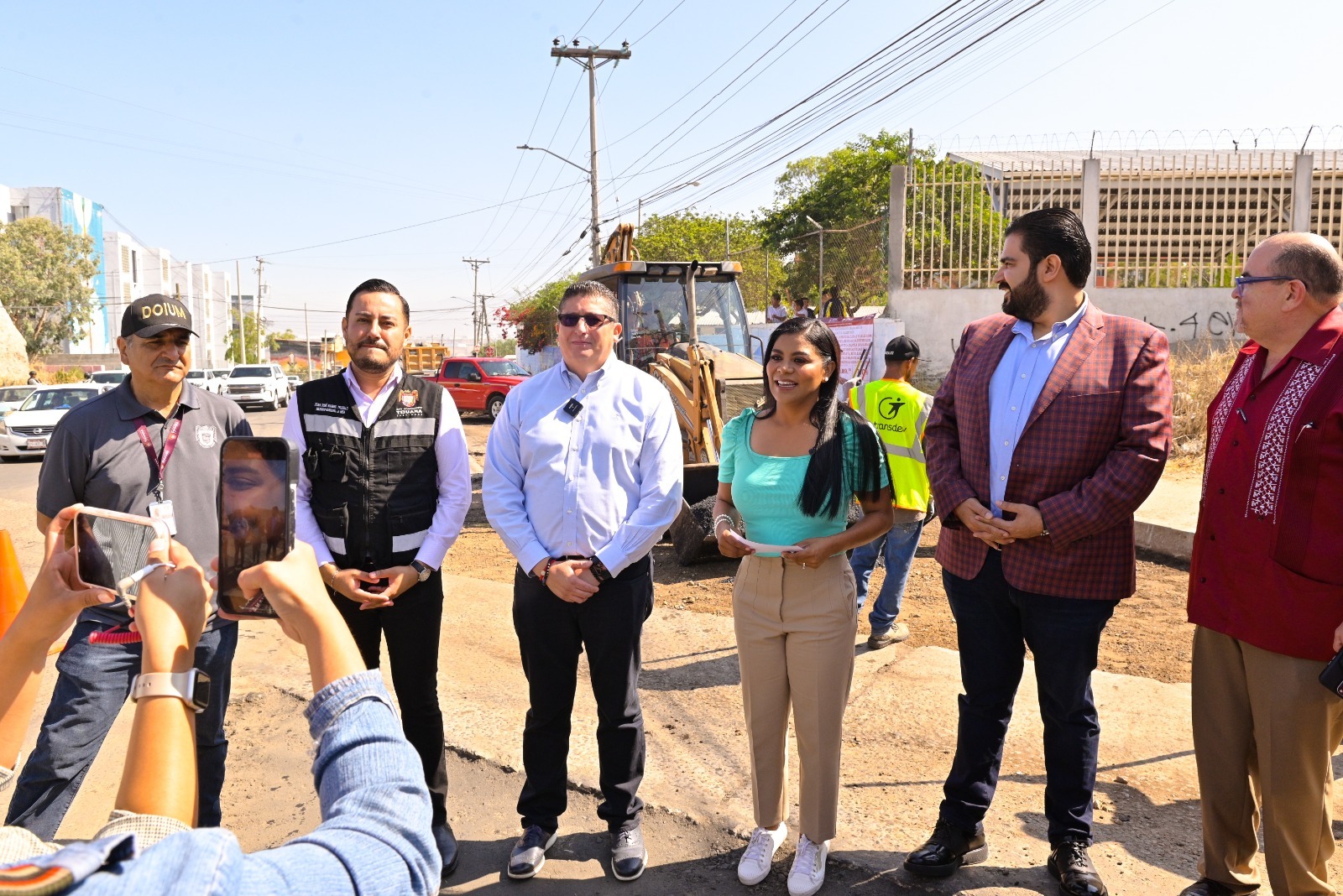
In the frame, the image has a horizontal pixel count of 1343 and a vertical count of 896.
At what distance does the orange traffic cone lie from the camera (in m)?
4.11

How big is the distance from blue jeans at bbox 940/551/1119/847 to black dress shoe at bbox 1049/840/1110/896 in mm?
40

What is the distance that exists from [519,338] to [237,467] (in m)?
55.7

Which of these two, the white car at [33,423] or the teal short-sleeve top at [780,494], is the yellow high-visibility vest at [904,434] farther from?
the white car at [33,423]

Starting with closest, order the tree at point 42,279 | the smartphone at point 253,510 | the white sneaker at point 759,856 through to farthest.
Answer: the smartphone at point 253,510, the white sneaker at point 759,856, the tree at point 42,279

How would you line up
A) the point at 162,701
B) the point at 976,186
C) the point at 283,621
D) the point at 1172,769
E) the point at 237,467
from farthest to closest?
1. the point at 976,186
2. the point at 1172,769
3. the point at 237,467
4. the point at 283,621
5. the point at 162,701

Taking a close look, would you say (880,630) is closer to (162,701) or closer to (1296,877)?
(1296,877)

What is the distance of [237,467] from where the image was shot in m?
1.70

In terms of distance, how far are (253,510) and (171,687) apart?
15.0 inches

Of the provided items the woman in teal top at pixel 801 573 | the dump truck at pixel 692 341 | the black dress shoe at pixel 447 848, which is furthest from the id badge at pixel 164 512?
the dump truck at pixel 692 341

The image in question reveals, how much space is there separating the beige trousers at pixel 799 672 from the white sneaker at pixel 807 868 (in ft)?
0.12

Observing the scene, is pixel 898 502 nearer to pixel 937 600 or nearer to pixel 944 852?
pixel 937 600

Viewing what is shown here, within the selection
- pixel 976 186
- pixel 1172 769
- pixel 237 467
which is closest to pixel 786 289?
pixel 976 186

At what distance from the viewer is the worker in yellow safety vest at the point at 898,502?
6039mm

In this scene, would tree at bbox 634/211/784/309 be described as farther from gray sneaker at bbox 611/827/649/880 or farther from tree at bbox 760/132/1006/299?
gray sneaker at bbox 611/827/649/880
